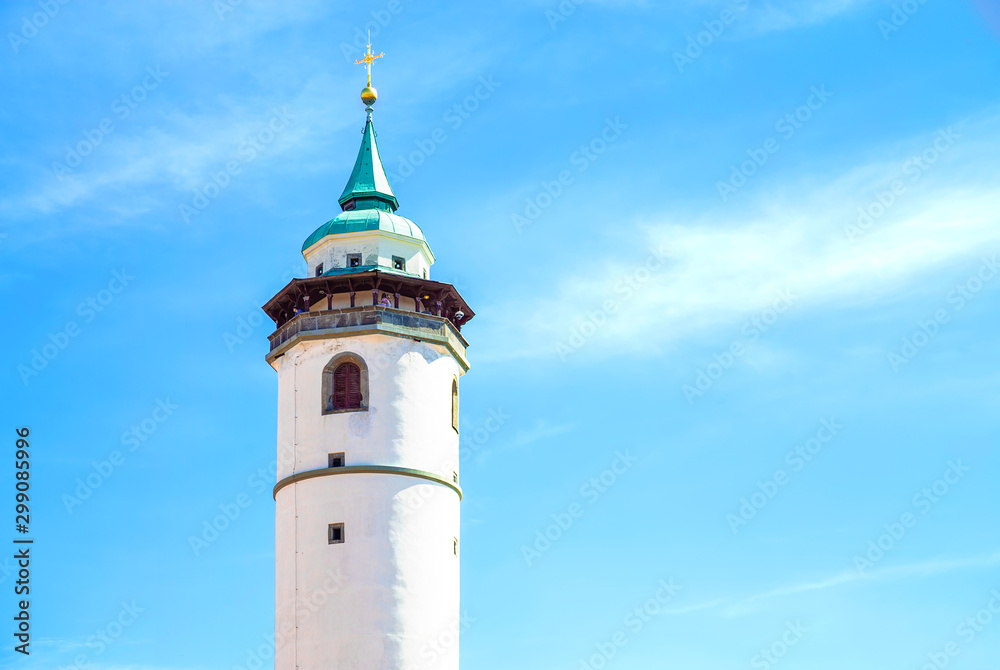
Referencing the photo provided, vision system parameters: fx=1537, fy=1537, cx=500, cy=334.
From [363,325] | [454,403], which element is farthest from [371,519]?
[363,325]

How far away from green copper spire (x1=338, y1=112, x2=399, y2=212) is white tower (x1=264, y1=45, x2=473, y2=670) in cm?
92

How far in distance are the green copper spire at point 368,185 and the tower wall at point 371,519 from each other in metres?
6.85

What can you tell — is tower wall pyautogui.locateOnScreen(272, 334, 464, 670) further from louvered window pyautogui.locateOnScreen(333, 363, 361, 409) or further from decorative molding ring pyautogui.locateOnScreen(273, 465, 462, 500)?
louvered window pyautogui.locateOnScreen(333, 363, 361, 409)

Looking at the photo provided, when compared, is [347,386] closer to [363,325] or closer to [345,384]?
[345,384]

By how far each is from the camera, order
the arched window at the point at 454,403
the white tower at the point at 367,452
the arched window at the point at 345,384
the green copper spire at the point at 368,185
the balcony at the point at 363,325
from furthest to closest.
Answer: the green copper spire at the point at 368,185 → the arched window at the point at 454,403 → the balcony at the point at 363,325 → the arched window at the point at 345,384 → the white tower at the point at 367,452

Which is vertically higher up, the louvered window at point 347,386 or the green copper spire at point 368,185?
the green copper spire at point 368,185

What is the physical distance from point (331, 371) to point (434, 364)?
3761 millimetres

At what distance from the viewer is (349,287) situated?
55.5 m

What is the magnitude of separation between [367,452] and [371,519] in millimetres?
2389

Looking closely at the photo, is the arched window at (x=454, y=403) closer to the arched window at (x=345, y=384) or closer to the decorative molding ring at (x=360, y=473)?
the decorative molding ring at (x=360, y=473)

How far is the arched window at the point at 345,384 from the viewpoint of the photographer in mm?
53656

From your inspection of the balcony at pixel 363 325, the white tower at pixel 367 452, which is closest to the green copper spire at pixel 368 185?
the white tower at pixel 367 452

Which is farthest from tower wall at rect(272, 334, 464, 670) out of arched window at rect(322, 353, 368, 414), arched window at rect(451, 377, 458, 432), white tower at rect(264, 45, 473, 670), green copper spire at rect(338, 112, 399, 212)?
green copper spire at rect(338, 112, 399, 212)

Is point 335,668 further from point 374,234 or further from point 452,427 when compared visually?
point 374,234
